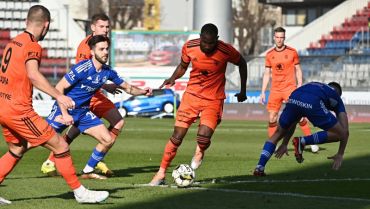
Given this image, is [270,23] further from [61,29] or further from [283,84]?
[283,84]

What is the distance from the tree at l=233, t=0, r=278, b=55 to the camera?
8356cm

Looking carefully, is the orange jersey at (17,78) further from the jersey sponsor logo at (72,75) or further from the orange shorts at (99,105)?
the orange shorts at (99,105)

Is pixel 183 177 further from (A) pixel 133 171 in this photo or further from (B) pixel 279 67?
(B) pixel 279 67

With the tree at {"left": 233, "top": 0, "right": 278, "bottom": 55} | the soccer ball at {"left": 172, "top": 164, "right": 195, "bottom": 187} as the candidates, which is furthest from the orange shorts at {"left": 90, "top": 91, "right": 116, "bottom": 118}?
the tree at {"left": 233, "top": 0, "right": 278, "bottom": 55}

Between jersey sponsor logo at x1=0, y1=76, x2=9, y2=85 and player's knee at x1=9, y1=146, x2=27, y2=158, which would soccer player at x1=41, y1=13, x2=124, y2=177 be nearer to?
player's knee at x1=9, y1=146, x2=27, y2=158

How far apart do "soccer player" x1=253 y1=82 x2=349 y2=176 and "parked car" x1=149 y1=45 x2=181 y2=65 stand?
36758 millimetres

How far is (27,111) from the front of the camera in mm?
10141

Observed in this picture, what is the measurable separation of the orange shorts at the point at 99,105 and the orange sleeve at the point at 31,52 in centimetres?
404

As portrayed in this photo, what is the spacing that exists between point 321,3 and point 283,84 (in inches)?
1665

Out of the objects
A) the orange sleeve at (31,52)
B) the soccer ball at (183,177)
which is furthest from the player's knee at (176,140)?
the orange sleeve at (31,52)

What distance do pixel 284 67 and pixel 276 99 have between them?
693 mm

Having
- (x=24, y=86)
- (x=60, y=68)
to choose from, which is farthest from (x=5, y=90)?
(x=60, y=68)

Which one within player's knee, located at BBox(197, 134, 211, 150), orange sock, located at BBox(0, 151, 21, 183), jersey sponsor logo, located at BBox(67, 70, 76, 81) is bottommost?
player's knee, located at BBox(197, 134, 211, 150)

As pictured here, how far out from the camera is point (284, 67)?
19984 millimetres
